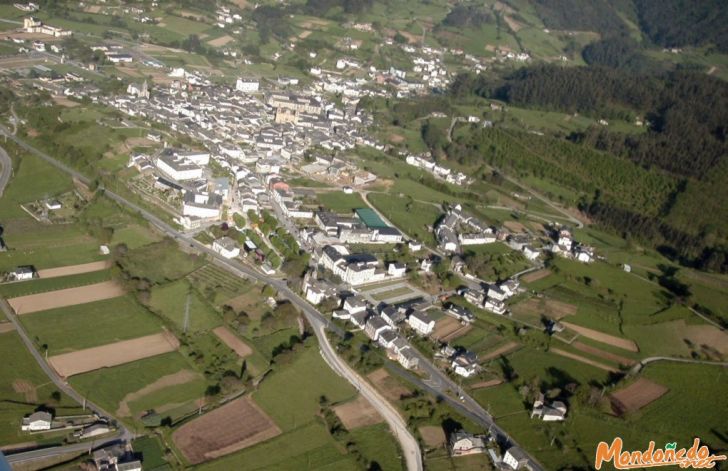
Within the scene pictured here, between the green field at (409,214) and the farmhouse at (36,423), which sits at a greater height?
the farmhouse at (36,423)

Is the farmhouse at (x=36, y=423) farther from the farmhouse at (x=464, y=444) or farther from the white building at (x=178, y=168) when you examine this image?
the white building at (x=178, y=168)

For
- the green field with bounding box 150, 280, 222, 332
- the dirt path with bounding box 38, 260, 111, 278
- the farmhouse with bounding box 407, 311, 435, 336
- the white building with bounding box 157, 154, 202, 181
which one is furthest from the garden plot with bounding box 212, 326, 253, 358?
the white building with bounding box 157, 154, 202, 181

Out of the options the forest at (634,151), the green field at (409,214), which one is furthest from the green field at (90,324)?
the forest at (634,151)

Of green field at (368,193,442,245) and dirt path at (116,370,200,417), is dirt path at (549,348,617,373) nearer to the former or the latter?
green field at (368,193,442,245)

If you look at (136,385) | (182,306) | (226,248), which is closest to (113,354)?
(136,385)

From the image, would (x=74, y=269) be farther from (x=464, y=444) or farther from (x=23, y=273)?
(x=464, y=444)

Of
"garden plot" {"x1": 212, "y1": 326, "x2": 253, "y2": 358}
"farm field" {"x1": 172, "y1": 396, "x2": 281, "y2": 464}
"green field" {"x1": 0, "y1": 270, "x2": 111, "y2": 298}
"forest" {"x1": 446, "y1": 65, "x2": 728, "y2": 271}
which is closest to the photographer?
"farm field" {"x1": 172, "y1": 396, "x2": 281, "y2": 464}
